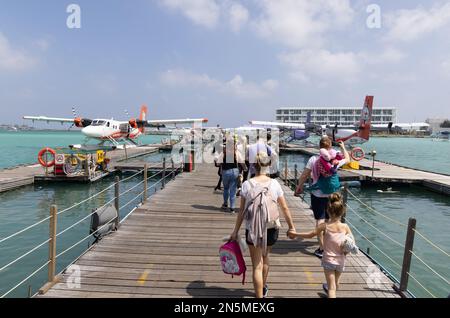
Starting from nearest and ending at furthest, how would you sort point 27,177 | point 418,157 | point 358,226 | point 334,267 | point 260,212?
point 260,212 < point 334,267 < point 358,226 < point 27,177 < point 418,157

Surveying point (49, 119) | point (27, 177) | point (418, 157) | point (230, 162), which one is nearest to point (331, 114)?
point (418, 157)

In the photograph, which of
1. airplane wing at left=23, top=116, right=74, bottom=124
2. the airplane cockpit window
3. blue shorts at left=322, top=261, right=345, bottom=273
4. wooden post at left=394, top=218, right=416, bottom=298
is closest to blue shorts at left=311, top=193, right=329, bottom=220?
wooden post at left=394, top=218, right=416, bottom=298

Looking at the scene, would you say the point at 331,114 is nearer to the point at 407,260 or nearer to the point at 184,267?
the point at 407,260

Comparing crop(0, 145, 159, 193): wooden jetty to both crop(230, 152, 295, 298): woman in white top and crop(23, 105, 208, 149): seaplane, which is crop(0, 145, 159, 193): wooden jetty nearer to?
crop(23, 105, 208, 149): seaplane

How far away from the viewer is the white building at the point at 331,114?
494ft

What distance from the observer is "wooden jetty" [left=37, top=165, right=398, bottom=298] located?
174 inches

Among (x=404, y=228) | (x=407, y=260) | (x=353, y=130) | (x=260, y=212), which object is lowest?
→ (x=404, y=228)

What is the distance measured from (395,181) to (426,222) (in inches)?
291

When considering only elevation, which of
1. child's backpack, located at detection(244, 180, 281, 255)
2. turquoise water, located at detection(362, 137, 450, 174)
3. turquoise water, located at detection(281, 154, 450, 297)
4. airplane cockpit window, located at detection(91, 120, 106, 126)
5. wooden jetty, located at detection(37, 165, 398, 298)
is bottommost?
turquoise water, located at detection(362, 137, 450, 174)

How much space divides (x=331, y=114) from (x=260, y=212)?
162 metres

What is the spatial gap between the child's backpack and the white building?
500 feet

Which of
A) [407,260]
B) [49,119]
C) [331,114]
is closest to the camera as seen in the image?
[407,260]

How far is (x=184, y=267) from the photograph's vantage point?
5.23 metres

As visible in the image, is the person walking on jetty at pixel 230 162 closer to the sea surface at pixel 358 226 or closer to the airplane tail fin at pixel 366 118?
the sea surface at pixel 358 226
